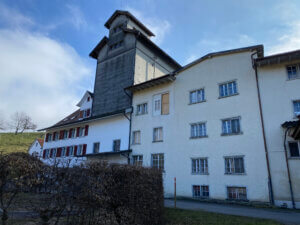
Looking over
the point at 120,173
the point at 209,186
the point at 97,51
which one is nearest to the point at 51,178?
the point at 120,173

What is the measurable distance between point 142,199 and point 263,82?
12.1m

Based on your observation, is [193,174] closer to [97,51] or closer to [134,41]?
[134,41]

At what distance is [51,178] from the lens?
5.09 meters

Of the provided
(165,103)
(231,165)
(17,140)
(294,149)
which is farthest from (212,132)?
(17,140)

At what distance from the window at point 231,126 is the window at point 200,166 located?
2.71m

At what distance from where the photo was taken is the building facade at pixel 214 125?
12.6m

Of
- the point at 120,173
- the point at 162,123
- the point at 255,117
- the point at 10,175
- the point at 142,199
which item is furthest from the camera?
the point at 162,123

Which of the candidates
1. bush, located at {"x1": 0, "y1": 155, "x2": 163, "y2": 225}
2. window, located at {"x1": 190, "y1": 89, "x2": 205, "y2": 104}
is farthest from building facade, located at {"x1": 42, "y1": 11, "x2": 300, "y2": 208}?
bush, located at {"x1": 0, "y1": 155, "x2": 163, "y2": 225}

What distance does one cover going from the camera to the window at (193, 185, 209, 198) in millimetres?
14758

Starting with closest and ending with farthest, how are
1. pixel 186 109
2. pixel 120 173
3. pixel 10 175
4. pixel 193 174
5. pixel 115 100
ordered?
pixel 10 175
pixel 120 173
pixel 193 174
pixel 186 109
pixel 115 100

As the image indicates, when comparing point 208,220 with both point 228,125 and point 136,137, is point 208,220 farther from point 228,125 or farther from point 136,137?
point 136,137

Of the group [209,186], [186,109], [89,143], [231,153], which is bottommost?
[209,186]

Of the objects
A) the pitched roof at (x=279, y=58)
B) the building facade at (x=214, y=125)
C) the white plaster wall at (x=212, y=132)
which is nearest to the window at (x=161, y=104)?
the building facade at (x=214, y=125)

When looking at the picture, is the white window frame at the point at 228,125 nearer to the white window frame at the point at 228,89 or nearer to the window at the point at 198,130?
the window at the point at 198,130
